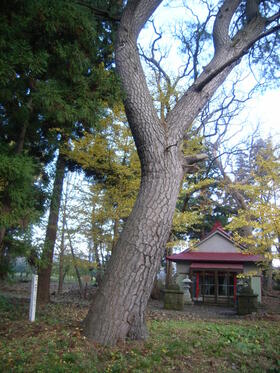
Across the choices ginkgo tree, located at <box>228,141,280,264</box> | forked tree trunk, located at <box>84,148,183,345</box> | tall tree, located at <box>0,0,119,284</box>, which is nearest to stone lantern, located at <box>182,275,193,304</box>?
ginkgo tree, located at <box>228,141,280,264</box>

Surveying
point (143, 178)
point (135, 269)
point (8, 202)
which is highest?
point (143, 178)

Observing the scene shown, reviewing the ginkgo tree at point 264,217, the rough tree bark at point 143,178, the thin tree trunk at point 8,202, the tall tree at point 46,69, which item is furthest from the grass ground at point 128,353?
the ginkgo tree at point 264,217

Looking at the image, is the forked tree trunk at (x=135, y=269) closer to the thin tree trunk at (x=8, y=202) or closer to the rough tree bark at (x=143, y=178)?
the rough tree bark at (x=143, y=178)

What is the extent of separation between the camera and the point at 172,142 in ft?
17.3

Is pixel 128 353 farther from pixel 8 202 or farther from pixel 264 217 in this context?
pixel 264 217

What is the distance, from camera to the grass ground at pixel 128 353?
3.55 m

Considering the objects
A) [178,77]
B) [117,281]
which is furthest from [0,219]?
[178,77]

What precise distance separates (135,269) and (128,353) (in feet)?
3.43

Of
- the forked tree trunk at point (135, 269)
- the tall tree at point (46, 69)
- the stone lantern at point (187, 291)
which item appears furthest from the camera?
the stone lantern at point (187, 291)

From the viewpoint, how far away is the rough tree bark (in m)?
4.31

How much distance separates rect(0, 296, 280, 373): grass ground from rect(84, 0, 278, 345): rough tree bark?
32 centimetres

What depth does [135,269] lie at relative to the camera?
4.39 metres

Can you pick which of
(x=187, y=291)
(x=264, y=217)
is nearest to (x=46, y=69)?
(x=264, y=217)

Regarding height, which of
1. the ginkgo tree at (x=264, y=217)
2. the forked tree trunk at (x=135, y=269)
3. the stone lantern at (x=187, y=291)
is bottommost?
the stone lantern at (x=187, y=291)
